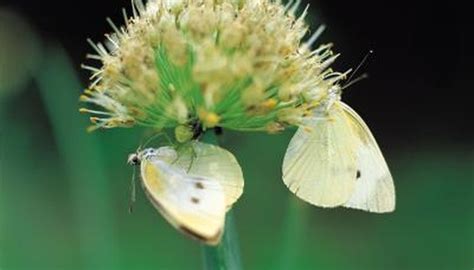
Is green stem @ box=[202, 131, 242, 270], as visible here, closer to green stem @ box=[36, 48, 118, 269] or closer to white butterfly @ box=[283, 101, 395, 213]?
white butterfly @ box=[283, 101, 395, 213]

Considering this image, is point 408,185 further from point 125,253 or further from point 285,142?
point 125,253

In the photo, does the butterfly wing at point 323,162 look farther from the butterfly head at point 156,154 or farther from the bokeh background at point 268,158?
the bokeh background at point 268,158

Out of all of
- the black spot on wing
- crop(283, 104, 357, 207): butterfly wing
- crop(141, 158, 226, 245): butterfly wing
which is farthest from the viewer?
crop(283, 104, 357, 207): butterfly wing

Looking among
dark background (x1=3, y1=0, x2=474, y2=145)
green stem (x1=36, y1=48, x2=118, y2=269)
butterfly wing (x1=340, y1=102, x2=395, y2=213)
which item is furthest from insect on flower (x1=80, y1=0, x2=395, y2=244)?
dark background (x1=3, y1=0, x2=474, y2=145)

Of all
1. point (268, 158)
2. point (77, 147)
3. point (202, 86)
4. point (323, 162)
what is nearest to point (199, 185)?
point (202, 86)

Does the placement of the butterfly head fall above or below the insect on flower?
below

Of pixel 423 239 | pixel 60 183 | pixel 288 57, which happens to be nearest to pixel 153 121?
pixel 288 57

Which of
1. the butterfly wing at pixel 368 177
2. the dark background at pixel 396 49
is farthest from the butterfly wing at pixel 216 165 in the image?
the dark background at pixel 396 49
